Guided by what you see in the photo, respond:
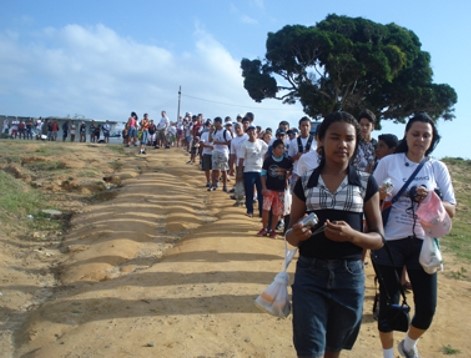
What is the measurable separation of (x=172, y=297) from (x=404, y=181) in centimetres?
284

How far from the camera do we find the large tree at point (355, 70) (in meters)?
26.3

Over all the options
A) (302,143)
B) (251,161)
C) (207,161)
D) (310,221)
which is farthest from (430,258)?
(207,161)

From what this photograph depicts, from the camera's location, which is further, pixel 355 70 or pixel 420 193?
pixel 355 70

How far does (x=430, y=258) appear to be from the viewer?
3.66 meters

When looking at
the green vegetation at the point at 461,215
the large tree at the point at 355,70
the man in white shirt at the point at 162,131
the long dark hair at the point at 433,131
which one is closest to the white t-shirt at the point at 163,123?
the man in white shirt at the point at 162,131

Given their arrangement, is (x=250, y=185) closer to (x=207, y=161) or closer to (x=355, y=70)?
(x=207, y=161)

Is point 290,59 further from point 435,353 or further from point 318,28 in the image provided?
point 435,353

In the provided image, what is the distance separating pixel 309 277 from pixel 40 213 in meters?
8.84

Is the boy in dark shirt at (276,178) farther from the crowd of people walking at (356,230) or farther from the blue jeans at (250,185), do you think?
the crowd of people walking at (356,230)

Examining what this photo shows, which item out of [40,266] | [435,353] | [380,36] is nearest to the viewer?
[435,353]

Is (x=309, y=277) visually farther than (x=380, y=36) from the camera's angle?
No

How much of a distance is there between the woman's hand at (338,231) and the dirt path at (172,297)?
201 cm

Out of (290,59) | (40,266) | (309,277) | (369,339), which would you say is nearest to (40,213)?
(40,266)

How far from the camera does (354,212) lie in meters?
2.91
